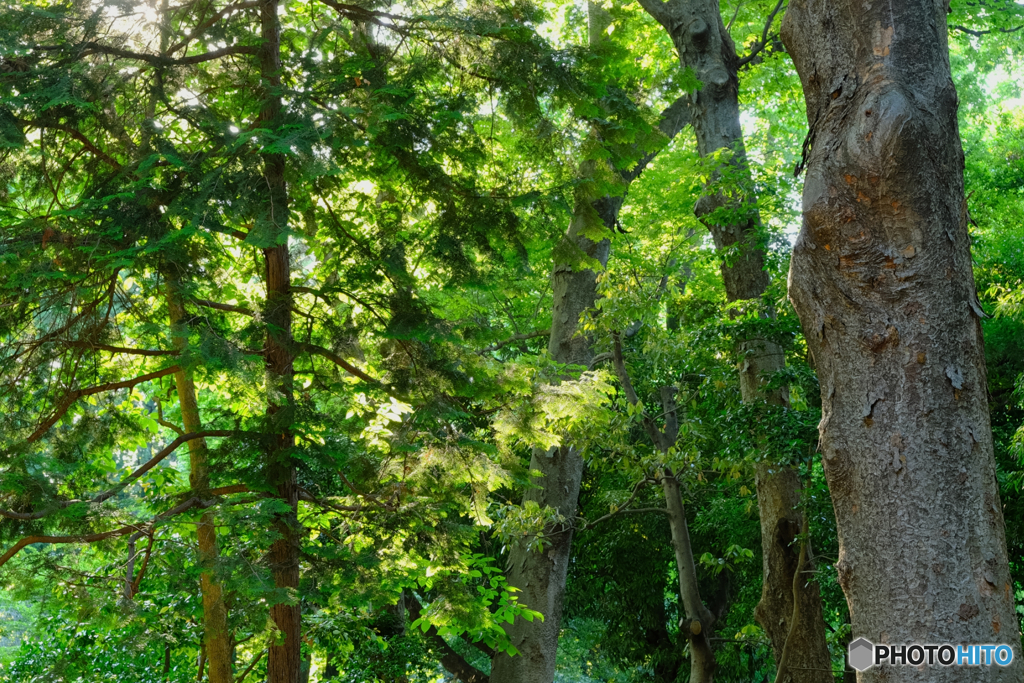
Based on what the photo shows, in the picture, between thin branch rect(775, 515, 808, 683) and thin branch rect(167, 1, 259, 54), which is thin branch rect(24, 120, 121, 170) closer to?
thin branch rect(167, 1, 259, 54)

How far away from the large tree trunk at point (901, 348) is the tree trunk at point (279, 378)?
101 inches

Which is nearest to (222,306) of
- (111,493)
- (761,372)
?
(111,493)

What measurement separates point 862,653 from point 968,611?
432 millimetres

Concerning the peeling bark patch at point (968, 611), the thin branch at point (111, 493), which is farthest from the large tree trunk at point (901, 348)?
the thin branch at point (111, 493)

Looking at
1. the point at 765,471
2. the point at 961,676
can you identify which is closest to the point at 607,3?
the point at 765,471

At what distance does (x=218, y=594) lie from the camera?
5871 millimetres

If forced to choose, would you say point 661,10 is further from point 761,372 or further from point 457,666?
point 457,666

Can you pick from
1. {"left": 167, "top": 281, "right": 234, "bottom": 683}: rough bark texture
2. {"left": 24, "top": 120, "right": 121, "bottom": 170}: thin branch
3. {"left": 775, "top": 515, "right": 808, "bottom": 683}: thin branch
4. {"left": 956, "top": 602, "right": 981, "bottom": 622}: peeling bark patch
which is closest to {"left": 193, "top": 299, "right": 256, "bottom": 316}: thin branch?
{"left": 167, "top": 281, "right": 234, "bottom": 683}: rough bark texture

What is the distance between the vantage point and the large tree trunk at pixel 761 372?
665 centimetres

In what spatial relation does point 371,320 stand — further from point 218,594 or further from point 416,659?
point 416,659

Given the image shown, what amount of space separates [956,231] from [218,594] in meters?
5.30

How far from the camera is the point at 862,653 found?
10.3 ft

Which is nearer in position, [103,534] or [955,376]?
[955,376]

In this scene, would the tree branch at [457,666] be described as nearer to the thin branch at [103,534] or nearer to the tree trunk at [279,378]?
the tree trunk at [279,378]
